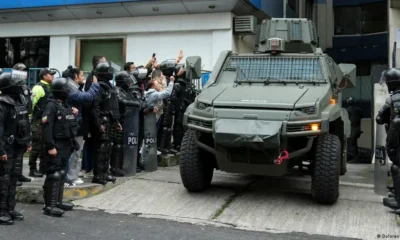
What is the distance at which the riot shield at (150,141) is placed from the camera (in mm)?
8188

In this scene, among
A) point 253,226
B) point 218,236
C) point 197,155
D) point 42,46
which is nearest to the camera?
point 218,236

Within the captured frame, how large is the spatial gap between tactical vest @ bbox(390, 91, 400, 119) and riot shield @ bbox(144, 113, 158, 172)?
411 centimetres

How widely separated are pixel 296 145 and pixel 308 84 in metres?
1.19

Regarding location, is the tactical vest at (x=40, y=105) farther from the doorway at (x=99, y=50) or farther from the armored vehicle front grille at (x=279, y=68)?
the doorway at (x=99, y=50)

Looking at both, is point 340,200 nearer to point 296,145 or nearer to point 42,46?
point 296,145

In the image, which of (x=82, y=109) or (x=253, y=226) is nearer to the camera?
(x=253, y=226)

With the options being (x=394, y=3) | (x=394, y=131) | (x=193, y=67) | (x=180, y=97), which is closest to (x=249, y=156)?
(x=394, y=131)

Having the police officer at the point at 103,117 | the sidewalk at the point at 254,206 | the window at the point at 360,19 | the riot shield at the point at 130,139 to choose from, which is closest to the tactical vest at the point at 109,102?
the police officer at the point at 103,117

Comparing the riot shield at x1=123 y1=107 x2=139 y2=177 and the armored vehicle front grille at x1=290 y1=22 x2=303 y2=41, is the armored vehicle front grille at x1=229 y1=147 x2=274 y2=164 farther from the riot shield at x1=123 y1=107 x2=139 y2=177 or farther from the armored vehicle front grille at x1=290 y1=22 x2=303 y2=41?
the armored vehicle front grille at x1=290 y1=22 x2=303 y2=41

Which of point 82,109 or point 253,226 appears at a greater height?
point 82,109

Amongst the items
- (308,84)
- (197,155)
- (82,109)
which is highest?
(308,84)

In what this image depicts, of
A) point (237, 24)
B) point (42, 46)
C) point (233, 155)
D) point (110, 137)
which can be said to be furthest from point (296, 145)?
point (42, 46)

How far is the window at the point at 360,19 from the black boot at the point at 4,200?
23027 millimetres

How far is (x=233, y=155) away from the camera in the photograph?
608cm
